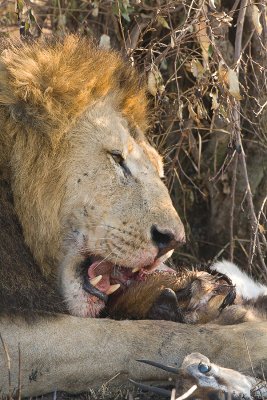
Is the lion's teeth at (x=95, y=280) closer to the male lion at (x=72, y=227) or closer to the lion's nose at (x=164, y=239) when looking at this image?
the male lion at (x=72, y=227)

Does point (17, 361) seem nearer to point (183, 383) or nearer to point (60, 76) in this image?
point (183, 383)

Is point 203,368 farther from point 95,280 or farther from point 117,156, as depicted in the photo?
point 117,156

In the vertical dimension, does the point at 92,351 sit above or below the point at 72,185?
below

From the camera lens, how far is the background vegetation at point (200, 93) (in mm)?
4983

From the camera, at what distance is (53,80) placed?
12.8ft

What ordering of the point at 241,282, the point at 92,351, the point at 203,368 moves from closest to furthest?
the point at 203,368 < the point at 92,351 < the point at 241,282

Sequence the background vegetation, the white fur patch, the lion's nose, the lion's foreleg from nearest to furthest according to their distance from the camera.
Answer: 1. the lion's foreleg
2. the lion's nose
3. the white fur patch
4. the background vegetation

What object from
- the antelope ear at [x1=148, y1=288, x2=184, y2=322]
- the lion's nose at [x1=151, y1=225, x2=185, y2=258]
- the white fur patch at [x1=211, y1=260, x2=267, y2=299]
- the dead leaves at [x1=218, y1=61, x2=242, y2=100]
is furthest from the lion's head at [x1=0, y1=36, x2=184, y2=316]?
the white fur patch at [x1=211, y1=260, x2=267, y2=299]

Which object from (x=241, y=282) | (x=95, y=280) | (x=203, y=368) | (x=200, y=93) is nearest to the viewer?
(x=203, y=368)

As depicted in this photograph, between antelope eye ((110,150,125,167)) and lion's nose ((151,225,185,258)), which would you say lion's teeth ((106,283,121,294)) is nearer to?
lion's nose ((151,225,185,258))

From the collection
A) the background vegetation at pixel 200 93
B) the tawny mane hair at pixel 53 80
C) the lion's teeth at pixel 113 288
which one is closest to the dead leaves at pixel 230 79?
the background vegetation at pixel 200 93

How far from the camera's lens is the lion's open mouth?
156 inches

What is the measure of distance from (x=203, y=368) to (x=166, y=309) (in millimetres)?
836

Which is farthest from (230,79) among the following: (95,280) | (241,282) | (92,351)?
(92,351)
